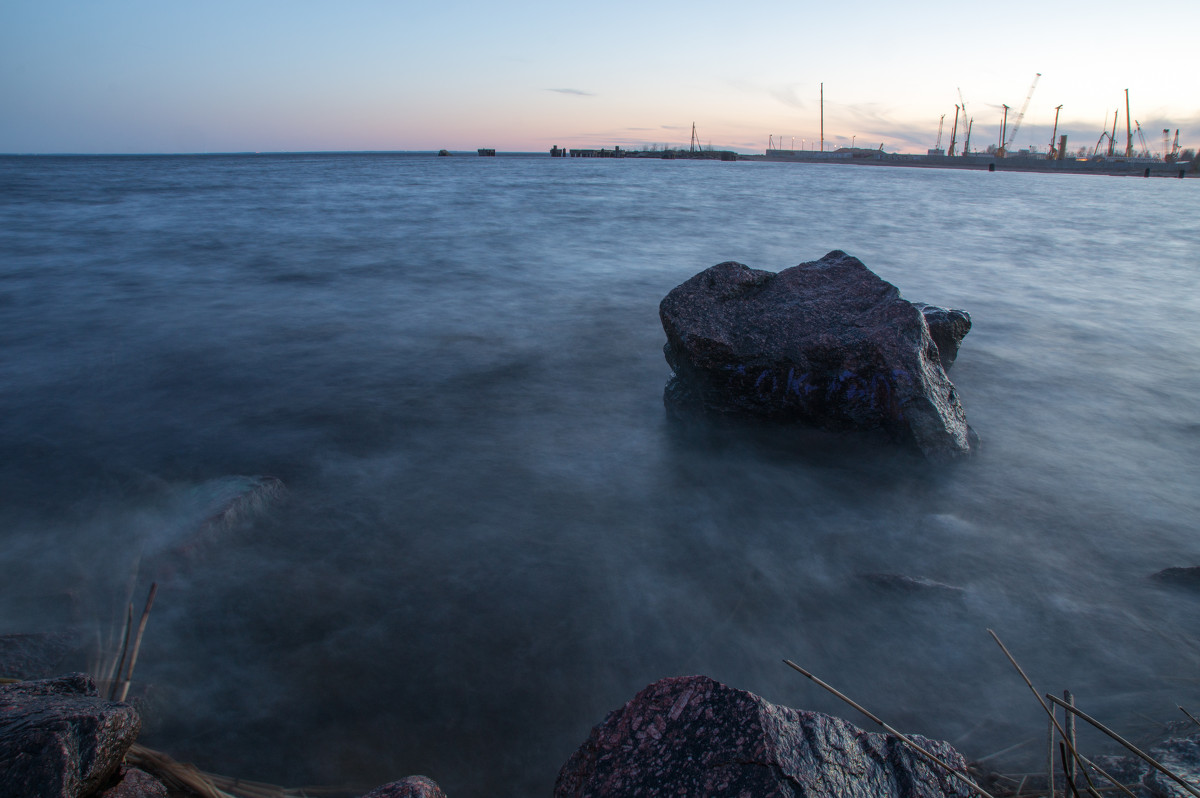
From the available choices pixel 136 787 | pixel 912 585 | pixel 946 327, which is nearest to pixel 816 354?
pixel 912 585

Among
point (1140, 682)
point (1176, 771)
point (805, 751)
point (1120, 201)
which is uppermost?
point (1120, 201)

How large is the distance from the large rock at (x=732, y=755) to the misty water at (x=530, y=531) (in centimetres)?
75

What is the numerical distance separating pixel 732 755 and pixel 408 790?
780 mm

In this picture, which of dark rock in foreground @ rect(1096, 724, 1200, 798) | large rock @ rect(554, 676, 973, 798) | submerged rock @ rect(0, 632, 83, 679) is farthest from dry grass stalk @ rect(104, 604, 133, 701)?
dark rock in foreground @ rect(1096, 724, 1200, 798)

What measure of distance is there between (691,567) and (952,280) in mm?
8644

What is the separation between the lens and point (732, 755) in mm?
1409

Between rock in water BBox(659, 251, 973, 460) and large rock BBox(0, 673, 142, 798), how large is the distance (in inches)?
128

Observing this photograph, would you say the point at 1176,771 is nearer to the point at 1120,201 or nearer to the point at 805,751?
the point at 805,751

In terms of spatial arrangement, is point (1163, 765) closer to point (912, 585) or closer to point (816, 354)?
point (912, 585)

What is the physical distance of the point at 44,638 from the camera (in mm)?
2512

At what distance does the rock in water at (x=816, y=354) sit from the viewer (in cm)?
385

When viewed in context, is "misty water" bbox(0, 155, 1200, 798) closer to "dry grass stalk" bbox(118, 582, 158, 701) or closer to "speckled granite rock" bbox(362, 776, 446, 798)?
"dry grass stalk" bbox(118, 582, 158, 701)

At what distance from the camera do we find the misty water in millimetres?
2381

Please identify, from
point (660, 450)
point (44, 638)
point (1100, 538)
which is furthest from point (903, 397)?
point (44, 638)
